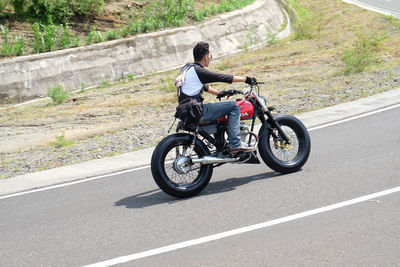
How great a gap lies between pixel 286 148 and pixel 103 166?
3354 millimetres

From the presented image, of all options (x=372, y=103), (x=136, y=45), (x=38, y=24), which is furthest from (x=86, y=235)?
(x=38, y=24)

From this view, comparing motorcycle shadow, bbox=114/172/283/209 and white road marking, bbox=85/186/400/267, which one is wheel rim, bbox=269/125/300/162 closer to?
motorcycle shadow, bbox=114/172/283/209

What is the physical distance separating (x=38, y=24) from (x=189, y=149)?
15.6 meters

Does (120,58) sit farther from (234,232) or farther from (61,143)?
(234,232)

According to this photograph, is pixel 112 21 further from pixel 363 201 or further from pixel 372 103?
pixel 363 201

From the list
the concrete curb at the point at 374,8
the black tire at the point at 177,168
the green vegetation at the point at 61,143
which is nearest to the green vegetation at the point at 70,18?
the green vegetation at the point at 61,143

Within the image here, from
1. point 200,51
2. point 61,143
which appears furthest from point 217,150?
point 61,143

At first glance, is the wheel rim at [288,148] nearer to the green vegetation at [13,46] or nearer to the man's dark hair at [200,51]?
the man's dark hair at [200,51]

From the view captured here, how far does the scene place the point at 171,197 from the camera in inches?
307

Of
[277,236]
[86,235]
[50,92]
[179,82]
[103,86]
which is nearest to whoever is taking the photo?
[277,236]

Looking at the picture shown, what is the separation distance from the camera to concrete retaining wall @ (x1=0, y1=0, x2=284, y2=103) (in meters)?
18.5

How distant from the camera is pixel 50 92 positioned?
17.4m

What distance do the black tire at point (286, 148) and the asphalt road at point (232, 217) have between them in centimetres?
17

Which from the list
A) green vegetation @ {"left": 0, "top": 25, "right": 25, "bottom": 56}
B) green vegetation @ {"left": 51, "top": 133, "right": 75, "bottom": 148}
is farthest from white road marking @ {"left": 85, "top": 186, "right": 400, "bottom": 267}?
green vegetation @ {"left": 0, "top": 25, "right": 25, "bottom": 56}
